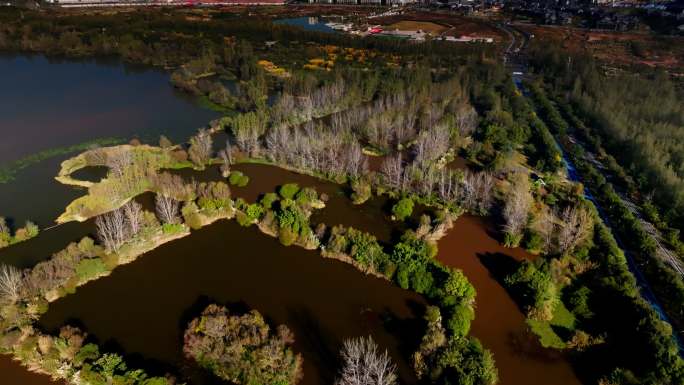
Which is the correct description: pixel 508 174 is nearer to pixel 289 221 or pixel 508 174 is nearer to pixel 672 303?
pixel 672 303

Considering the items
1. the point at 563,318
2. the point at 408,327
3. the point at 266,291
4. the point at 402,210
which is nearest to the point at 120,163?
the point at 266,291

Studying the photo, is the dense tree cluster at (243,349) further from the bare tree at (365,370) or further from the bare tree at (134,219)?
the bare tree at (134,219)

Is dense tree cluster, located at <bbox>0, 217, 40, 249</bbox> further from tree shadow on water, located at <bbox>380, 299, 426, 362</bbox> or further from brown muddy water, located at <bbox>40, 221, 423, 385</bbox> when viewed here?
tree shadow on water, located at <bbox>380, 299, 426, 362</bbox>

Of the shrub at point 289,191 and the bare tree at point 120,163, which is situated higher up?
the bare tree at point 120,163

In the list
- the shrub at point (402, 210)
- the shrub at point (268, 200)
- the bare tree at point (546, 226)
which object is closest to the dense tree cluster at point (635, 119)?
the bare tree at point (546, 226)

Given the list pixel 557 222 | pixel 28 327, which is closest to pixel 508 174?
pixel 557 222

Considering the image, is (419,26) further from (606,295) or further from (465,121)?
(606,295)

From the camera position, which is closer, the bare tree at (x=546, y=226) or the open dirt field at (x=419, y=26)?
the bare tree at (x=546, y=226)

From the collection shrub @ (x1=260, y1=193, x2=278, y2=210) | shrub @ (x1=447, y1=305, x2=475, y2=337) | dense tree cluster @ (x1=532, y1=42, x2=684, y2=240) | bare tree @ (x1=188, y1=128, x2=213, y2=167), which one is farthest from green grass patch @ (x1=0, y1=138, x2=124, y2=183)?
dense tree cluster @ (x1=532, y1=42, x2=684, y2=240)
